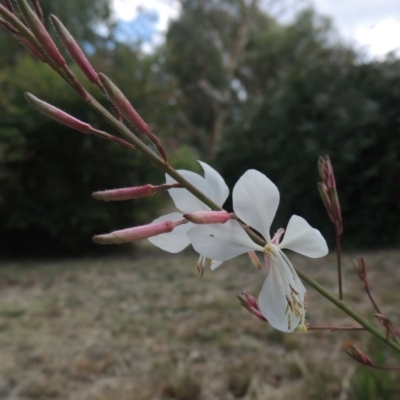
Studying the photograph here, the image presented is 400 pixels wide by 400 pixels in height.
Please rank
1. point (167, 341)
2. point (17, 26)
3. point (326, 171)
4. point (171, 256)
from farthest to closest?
1. point (171, 256)
2. point (167, 341)
3. point (326, 171)
4. point (17, 26)

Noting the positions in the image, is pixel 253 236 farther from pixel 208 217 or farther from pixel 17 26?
pixel 17 26

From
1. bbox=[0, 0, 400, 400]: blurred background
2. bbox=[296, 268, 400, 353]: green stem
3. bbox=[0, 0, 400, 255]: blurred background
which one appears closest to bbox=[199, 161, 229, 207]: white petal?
bbox=[296, 268, 400, 353]: green stem

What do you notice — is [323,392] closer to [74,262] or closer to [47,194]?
[74,262]

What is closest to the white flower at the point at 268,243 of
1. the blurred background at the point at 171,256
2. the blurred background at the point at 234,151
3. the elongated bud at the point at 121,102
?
the elongated bud at the point at 121,102

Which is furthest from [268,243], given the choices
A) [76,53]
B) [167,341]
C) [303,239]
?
[167,341]

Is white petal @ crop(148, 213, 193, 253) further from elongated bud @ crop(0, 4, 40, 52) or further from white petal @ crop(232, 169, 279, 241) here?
elongated bud @ crop(0, 4, 40, 52)

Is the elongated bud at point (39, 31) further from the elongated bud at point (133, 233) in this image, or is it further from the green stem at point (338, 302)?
the green stem at point (338, 302)
